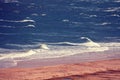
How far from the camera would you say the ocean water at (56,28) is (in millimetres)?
13909

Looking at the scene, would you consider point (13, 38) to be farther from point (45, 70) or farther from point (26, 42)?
point (45, 70)

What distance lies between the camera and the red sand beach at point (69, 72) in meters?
8.48

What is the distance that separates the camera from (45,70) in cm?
934

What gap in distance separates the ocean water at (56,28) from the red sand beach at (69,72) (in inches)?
61.3

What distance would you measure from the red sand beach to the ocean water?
5.11ft

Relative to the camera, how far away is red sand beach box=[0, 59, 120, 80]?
848cm

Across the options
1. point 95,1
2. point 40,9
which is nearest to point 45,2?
point 40,9

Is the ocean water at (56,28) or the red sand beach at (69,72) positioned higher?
the red sand beach at (69,72)

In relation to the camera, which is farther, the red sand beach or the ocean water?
the ocean water

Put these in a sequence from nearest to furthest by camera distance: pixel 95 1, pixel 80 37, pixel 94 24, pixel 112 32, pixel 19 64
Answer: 1. pixel 19 64
2. pixel 80 37
3. pixel 112 32
4. pixel 94 24
5. pixel 95 1

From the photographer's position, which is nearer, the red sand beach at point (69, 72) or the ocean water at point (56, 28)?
the red sand beach at point (69, 72)

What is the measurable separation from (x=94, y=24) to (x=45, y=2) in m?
5.34

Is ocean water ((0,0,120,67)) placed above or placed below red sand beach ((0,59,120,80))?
below

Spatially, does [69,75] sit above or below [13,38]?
above
